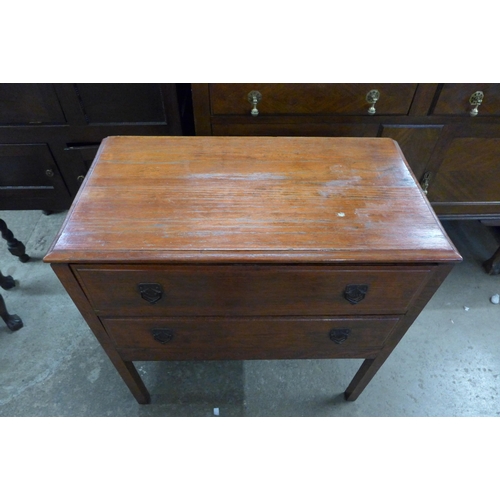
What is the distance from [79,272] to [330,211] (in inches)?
22.4

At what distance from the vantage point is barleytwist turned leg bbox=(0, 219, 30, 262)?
61.6 inches

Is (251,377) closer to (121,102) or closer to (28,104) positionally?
(121,102)

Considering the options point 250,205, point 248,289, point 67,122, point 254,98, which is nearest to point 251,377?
point 248,289

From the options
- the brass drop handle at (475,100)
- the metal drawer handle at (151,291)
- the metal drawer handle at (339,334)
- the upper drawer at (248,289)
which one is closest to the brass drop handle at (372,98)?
the brass drop handle at (475,100)

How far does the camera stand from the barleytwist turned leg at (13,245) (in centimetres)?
156

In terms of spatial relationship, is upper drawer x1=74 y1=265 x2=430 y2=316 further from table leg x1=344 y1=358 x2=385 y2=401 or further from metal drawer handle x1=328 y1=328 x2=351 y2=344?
table leg x1=344 y1=358 x2=385 y2=401

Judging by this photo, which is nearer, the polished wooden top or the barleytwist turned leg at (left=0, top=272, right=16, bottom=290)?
the polished wooden top

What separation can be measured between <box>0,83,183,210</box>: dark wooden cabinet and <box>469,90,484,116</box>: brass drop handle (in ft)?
2.97

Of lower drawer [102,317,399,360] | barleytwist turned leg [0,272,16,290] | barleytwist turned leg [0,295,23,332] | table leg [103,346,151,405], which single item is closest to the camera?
lower drawer [102,317,399,360]

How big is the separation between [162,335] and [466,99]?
1.13m

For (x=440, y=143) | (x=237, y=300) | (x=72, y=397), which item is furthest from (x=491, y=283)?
(x=72, y=397)

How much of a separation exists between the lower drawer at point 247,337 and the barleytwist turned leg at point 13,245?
98 cm

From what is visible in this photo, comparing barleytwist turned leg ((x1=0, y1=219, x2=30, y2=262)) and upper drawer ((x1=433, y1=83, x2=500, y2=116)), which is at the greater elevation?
upper drawer ((x1=433, y1=83, x2=500, y2=116))

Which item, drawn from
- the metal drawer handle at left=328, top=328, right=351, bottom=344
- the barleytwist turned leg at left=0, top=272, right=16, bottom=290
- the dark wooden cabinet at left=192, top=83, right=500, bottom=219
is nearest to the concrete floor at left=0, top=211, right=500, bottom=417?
the barleytwist turned leg at left=0, top=272, right=16, bottom=290
